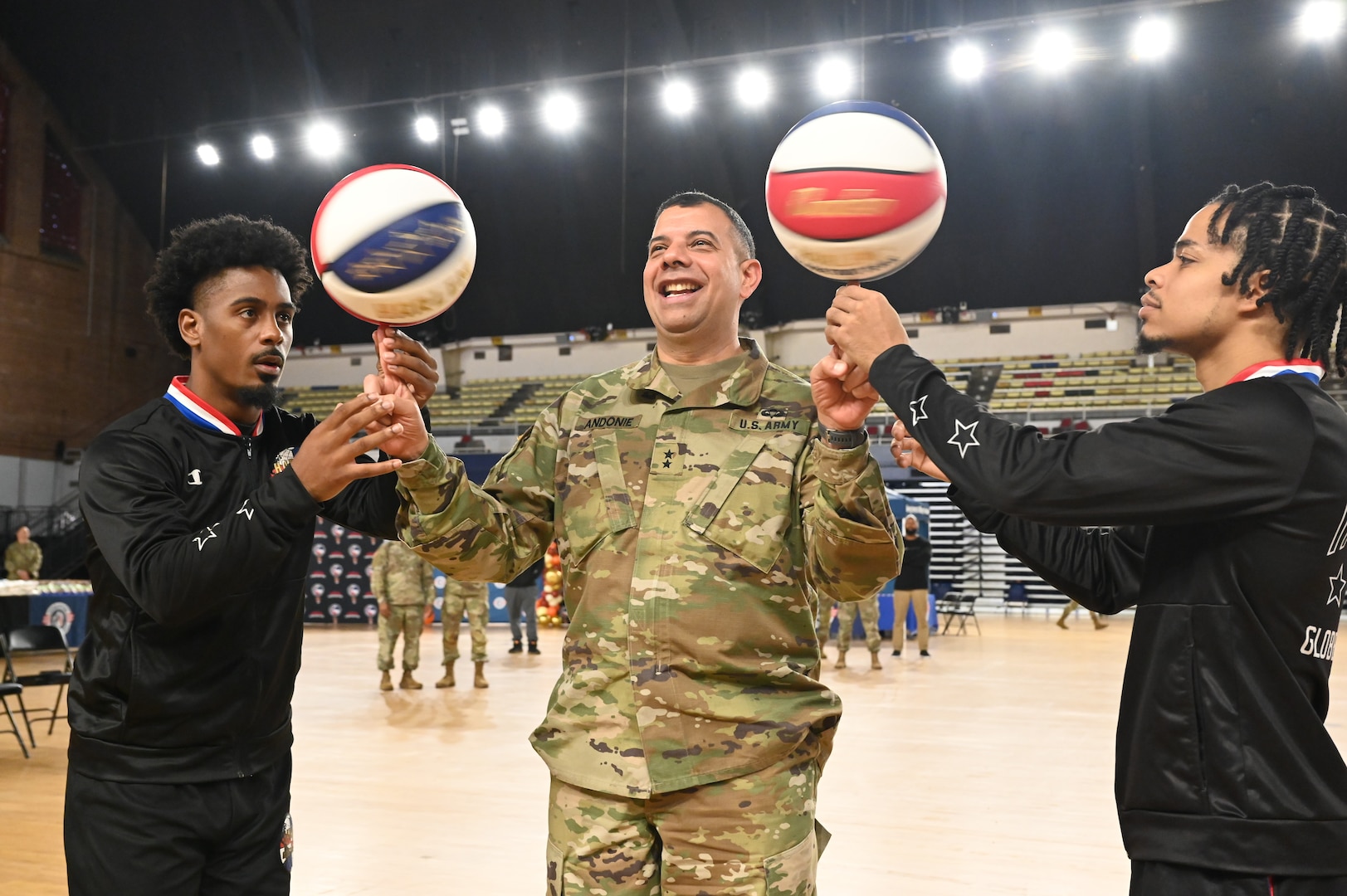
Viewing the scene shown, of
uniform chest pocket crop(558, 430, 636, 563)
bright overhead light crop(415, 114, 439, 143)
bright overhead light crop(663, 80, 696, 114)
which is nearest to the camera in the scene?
uniform chest pocket crop(558, 430, 636, 563)

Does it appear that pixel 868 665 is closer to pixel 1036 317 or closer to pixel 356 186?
pixel 356 186

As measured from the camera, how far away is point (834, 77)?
17047 mm

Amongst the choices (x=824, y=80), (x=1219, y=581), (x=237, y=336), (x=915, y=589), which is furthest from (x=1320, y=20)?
(x=237, y=336)

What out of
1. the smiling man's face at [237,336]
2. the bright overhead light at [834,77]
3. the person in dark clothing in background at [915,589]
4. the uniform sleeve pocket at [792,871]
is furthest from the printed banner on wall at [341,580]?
the uniform sleeve pocket at [792,871]

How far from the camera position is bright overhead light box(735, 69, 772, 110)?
17000mm

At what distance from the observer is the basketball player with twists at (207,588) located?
1961mm

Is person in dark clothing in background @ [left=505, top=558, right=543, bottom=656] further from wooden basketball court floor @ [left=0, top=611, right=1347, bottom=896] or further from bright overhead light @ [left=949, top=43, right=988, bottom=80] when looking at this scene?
bright overhead light @ [left=949, top=43, right=988, bottom=80]

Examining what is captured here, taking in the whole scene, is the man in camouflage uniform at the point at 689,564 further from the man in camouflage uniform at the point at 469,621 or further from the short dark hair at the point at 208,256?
the man in camouflage uniform at the point at 469,621

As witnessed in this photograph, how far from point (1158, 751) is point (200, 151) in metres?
23.2

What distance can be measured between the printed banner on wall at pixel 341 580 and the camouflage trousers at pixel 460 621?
8.04 m

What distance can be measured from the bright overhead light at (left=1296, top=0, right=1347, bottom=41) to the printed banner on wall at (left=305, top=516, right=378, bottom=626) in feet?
55.9

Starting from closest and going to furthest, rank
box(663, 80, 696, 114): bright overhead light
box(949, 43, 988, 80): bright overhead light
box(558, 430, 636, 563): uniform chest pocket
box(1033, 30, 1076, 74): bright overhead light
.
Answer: box(558, 430, 636, 563): uniform chest pocket, box(1033, 30, 1076, 74): bright overhead light, box(949, 43, 988, 80): bright overhead light, box(663, 80, 696, 114): bright overhead light

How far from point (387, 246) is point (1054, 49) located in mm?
16085

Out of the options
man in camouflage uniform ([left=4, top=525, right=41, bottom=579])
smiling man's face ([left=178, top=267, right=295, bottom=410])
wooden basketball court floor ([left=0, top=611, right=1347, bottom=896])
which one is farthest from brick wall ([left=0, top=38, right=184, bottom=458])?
smiling man's face ([left=178, top=267, right=295, bottom=410])
